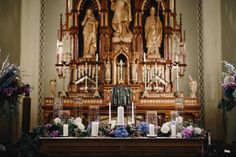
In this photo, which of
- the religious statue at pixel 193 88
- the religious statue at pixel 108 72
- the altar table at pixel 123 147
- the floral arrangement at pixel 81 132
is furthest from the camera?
the religious statue at pixel 108 72

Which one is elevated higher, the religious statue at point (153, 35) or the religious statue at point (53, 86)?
the religious statue at point (153, 35)

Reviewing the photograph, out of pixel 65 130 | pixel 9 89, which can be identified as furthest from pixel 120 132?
pixel 9 89

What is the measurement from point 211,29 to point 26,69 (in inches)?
203

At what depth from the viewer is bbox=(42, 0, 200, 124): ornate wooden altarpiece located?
13.0 metres

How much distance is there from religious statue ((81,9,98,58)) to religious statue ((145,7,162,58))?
1459mm

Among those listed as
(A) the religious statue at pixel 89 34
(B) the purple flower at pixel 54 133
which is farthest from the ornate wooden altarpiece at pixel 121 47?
(B) the purple flower at pixel 54 133

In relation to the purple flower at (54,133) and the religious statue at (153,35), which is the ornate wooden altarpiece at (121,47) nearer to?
the religious statue at (153,35)

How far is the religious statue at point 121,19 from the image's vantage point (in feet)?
43.9

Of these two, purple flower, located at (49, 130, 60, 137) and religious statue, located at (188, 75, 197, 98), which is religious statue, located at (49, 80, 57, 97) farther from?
purple flower, located at (49, 130, 60, 137)

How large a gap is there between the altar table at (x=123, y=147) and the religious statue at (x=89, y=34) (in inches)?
226

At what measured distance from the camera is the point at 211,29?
43.2 ft

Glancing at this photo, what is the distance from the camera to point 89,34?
13422 millimetres

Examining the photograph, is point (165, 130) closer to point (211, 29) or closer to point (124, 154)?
point (124, 154)

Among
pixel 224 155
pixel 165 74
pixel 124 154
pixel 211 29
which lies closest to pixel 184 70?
pixel 165 74
